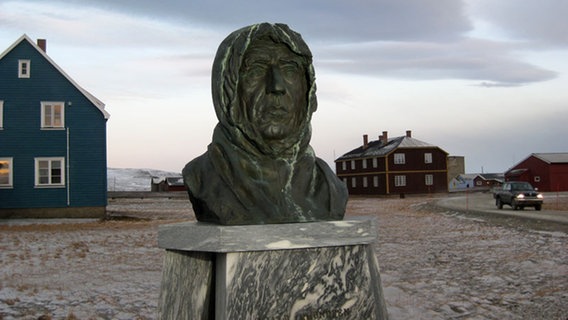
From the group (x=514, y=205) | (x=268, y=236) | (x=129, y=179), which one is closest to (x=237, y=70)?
(x=268, y=236)

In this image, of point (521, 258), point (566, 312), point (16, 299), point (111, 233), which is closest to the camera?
point (566, 312)

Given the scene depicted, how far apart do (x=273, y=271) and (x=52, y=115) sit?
23.4 meters

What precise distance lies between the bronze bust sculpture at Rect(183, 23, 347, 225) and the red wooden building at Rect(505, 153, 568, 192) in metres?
53.4

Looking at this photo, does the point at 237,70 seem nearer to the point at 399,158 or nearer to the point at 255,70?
the point at 255,70

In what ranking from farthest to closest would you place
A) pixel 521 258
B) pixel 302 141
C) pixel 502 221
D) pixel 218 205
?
pixel 502 221, pixel 521 258, pixel 302 141, pixel 218 205

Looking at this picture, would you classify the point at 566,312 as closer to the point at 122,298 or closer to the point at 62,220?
the point at 122,298

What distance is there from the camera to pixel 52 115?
24250 millimetres

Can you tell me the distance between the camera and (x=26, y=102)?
24000mm

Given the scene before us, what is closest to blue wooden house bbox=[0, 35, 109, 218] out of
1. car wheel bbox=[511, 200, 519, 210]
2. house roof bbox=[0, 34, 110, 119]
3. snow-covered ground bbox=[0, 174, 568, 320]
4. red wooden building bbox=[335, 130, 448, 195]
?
→ house roof bbox=[0, 34, 110, 119]

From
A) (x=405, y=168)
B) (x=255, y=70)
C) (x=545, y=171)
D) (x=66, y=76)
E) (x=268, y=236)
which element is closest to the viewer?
(x=268, y=236)

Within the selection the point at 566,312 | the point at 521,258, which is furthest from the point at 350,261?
the point at 521,258

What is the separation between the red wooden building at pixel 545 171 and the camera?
5316 cm

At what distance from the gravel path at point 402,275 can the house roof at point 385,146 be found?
126 ft

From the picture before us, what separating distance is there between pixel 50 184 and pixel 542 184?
4827 centimetres
